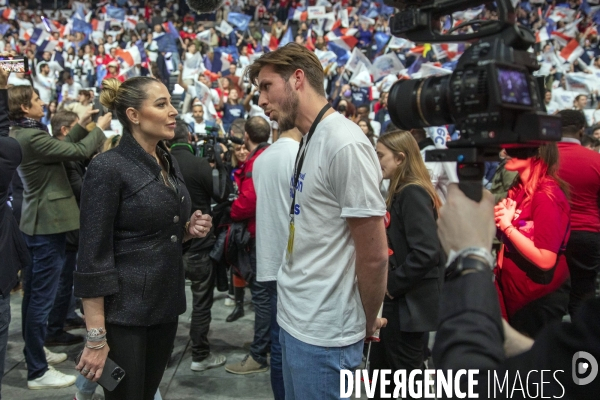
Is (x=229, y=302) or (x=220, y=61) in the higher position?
(x=220, y=61)

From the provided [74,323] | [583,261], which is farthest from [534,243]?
[74,323]

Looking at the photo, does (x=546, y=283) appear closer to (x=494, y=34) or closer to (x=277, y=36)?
(x=494, y=34)

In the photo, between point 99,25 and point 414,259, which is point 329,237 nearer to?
point 414,259

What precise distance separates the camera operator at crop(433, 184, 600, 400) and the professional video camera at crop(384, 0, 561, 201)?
0.21 ft

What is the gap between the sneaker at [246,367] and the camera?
12.6 feet

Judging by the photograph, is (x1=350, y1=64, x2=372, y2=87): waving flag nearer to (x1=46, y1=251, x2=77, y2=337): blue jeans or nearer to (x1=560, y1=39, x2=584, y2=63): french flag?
(x1=560, y1=39, x2=584, y2=63): french flag

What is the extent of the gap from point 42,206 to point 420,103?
3.34 m

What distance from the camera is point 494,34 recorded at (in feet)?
A: 3.95

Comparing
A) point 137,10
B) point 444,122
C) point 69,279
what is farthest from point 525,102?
point 137,10

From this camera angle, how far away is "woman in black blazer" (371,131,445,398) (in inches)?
103

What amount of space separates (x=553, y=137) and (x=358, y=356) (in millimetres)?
1041

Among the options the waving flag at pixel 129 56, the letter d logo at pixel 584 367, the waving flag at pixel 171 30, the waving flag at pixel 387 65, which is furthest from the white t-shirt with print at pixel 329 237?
the waving flag at pixel 171 30

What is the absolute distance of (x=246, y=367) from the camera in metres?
3.83

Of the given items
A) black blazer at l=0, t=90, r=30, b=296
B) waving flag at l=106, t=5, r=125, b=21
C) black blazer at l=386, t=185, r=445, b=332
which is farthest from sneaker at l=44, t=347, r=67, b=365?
waving flag at l=106, t=5, r=125, b=21
